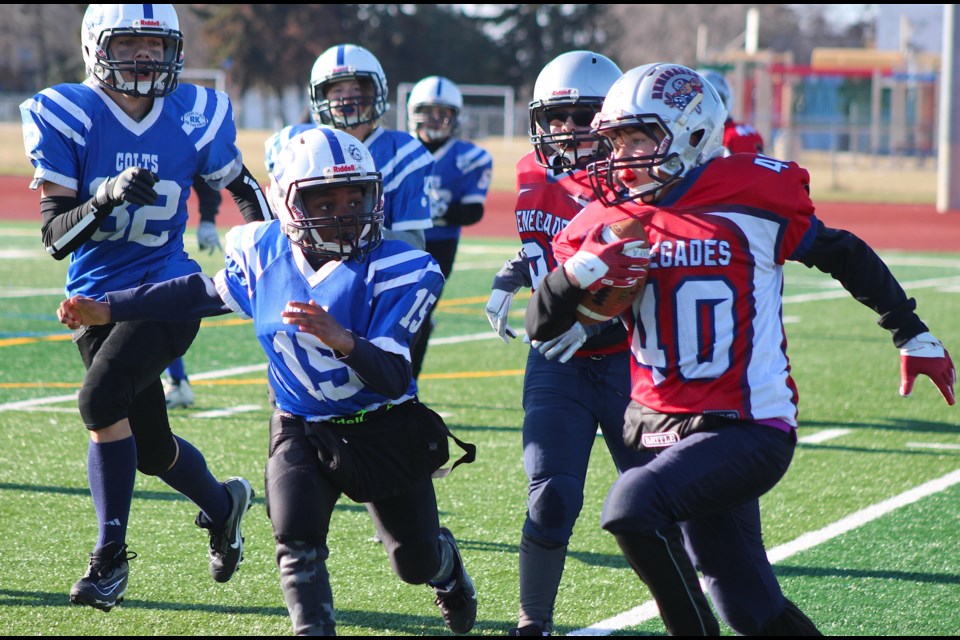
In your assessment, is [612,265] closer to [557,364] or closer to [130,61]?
[557,364]

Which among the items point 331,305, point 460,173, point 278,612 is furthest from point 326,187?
point 460,173

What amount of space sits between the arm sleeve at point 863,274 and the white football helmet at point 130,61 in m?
2.35

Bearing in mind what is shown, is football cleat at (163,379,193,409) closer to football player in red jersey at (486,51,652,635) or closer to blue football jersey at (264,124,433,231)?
blue football jersey at (264,124,433,231)

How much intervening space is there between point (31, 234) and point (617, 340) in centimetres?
1673

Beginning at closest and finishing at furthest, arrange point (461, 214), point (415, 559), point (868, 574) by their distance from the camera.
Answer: point (415, 559), point (868, 574), point (461, 214)

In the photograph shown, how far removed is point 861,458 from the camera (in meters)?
6.65

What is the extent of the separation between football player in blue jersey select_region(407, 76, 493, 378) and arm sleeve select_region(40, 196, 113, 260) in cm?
345

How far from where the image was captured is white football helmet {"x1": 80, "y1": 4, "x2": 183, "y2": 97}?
14.9 feet

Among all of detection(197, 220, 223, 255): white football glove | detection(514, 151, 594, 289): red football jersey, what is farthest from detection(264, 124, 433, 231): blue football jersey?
detection(514, 151, 594, 289): red football jersey

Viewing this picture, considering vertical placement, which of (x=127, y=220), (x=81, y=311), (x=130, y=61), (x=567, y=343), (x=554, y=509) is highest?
(x=130, y=61)

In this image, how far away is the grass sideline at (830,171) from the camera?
28.9m

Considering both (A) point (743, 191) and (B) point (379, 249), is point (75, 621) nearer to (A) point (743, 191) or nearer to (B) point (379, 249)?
(B) point (379, 249)

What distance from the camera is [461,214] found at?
788cm

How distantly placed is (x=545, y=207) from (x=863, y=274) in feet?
3.72
